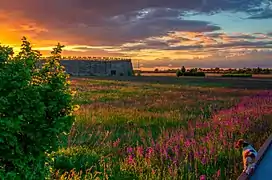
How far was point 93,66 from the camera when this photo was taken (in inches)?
4503

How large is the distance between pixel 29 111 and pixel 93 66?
11095 centimetres

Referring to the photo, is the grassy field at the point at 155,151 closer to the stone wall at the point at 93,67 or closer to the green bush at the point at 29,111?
the green bush at the point at 29,111

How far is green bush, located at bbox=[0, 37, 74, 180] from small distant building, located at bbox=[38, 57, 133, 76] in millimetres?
104605

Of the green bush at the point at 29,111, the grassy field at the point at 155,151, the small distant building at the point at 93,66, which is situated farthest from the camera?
the small distant building at the point at 93,66

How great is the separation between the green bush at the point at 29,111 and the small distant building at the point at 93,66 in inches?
4118

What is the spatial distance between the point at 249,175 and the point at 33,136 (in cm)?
451

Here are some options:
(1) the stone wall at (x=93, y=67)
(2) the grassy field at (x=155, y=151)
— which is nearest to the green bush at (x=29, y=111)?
(2) the grassy field at (x=155, y=151)

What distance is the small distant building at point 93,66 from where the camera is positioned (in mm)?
111750

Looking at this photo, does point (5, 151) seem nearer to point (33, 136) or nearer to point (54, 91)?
point (33, 136)

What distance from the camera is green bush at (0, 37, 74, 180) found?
13.4 ft

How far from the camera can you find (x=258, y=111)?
15.4 metres

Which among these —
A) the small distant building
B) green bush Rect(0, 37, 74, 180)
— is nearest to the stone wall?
the small distant building

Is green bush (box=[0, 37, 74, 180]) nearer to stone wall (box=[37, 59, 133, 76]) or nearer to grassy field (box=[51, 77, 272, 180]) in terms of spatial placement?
grassy field (box=[51, 77, 272, 180])

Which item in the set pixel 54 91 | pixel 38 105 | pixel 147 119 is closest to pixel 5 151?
pixel 38 105
